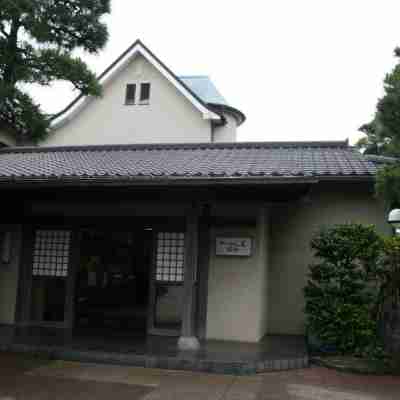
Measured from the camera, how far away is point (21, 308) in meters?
9.38

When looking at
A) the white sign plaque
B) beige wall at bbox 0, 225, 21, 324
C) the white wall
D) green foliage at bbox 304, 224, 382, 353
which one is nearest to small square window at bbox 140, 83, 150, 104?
the white wall

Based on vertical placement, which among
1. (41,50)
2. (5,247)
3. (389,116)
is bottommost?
(5,247)

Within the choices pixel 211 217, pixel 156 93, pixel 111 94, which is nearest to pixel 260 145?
pixel 211 217

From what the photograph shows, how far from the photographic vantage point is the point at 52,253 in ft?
31.0

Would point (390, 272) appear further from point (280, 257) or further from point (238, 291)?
point (280, 257)

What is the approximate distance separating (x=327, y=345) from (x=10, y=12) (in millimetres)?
7048

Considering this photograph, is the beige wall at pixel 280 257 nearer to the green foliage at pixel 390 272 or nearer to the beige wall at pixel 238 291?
the beige wall at pixel 238 291

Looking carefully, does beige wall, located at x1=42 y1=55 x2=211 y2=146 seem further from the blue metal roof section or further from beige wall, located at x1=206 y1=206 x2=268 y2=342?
beige wall, located at x1=206 y1=206 x2=268 y2=342

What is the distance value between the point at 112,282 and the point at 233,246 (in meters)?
4.13

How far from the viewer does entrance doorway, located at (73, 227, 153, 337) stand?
30.9ft

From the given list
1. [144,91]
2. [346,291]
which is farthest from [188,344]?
[144,91]

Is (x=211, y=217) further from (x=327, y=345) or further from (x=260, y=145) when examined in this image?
(x=260, y=145)

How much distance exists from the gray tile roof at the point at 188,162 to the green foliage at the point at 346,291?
1.24m

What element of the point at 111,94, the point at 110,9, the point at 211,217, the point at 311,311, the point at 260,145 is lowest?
the point at 311,311
